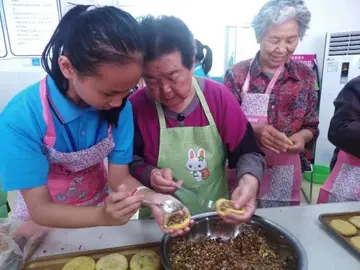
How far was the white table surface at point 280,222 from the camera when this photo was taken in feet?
2.93

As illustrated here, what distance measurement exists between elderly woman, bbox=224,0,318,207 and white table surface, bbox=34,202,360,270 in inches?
16.0

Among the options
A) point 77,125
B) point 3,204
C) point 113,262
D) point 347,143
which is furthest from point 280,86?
point 3,204

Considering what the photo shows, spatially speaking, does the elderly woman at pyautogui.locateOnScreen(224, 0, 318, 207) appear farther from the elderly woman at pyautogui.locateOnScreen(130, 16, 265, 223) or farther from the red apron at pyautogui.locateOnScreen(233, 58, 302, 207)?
the elderly woman at pyautogui.locateOnScreen(130, 16, 265, 223)

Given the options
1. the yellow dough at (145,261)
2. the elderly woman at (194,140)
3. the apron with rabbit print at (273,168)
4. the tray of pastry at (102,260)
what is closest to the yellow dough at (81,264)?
the tray of pastry at (102,260)

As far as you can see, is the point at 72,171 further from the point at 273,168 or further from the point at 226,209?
the point at 273,168

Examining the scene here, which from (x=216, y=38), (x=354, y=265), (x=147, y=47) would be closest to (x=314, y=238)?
(x=354, y=265)

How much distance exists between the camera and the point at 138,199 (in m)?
0.82

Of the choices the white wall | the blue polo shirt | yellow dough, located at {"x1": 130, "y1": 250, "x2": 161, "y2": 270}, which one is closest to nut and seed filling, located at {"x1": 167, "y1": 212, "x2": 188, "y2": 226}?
yellow dough, located at {"x1": 130, "y1": 250, "x2": 161, "y2": 270}

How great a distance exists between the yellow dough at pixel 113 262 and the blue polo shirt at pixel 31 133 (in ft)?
0.98

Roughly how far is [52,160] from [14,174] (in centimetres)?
14

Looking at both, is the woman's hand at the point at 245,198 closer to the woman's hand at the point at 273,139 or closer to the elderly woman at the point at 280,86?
the woman's hand at the point at 273,139

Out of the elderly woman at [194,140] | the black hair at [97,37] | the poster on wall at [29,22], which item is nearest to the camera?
the black hair at [97,37]

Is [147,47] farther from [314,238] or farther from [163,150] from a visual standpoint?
[314,238]

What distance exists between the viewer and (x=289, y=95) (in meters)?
1.51
